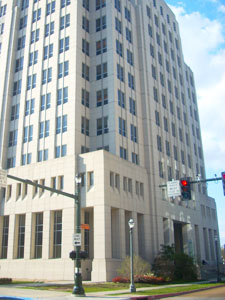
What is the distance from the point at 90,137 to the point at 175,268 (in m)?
20.6

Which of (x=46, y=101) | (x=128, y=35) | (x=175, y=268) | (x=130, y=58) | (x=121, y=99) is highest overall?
(x=128, y=35)

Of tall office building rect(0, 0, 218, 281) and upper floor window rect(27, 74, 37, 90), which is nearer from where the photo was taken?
tall office building rect(0, 0, 218, 281)

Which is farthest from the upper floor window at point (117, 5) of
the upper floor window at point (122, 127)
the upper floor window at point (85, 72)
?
the upper floor window at point (122, 127)

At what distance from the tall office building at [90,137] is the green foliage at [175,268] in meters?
4.46

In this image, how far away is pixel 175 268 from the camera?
36812 millimetres

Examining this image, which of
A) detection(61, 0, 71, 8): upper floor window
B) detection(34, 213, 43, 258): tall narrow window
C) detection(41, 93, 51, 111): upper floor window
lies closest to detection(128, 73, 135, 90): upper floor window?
detection(41, 93, 51, 111): upper floor window

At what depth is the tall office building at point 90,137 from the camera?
3925cm

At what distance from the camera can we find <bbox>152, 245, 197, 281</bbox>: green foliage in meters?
36.1

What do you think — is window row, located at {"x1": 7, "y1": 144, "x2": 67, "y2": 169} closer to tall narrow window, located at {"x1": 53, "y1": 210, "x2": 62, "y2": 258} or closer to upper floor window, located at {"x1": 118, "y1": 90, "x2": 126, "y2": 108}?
tall narrow window, located at {"x1": 53, "y1": 210, "x2": 62, "y2": 258}

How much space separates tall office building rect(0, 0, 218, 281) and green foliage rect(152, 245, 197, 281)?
14.6 feet

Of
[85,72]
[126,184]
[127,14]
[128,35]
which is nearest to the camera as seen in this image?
[126,184]

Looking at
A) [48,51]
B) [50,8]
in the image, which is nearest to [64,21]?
[50,8]

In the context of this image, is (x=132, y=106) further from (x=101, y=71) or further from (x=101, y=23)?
(x=101, y=23)

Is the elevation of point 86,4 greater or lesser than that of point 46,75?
greater
